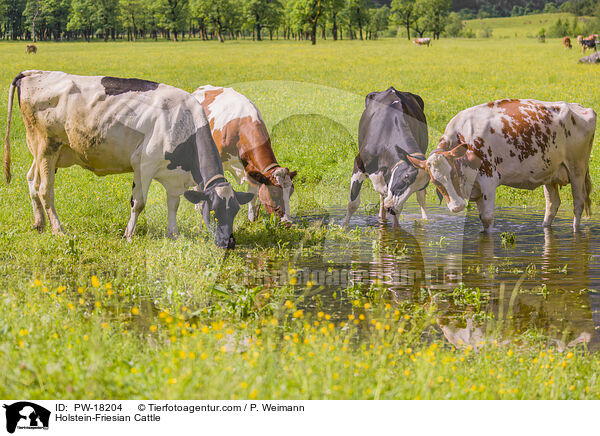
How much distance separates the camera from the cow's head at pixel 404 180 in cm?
1247

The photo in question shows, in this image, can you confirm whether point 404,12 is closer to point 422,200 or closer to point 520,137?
point 422,200

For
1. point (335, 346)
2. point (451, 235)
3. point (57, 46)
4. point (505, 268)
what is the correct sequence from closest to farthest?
point (335, 346)
point (505, 268)
point (451, 235)
point (57, 46)

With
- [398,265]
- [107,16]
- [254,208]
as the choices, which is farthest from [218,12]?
[398,265]

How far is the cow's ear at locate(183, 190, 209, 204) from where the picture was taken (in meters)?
10.4

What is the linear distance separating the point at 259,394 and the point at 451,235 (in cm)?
802

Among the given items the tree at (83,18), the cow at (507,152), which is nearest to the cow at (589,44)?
the tree at (83,18)

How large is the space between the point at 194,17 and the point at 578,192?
120901mm

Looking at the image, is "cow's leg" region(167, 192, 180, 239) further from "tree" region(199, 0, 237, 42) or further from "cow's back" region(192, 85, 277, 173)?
"tree" region(199, 0, 237, 42)

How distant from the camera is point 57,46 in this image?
172ft

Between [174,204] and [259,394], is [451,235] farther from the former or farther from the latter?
[259,394]

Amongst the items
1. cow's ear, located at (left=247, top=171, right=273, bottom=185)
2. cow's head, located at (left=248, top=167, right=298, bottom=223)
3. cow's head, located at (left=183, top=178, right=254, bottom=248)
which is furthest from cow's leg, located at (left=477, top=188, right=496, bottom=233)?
cow's head, located at (left=183, top=178, right=254, bottom=248)

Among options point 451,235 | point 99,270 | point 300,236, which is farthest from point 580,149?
point 99,270

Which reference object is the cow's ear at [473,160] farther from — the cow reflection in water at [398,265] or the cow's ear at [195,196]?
the cow's ear at [195,196]
